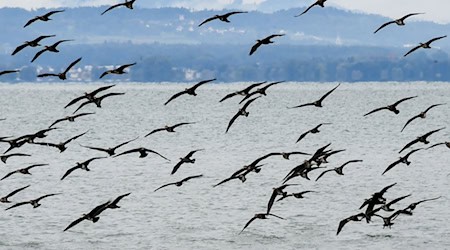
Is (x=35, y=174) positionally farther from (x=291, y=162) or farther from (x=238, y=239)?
(x=238, y=239)

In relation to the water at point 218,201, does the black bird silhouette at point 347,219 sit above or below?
above

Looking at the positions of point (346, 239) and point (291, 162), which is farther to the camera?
point (291, 162)

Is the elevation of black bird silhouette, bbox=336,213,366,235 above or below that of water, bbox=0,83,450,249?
above

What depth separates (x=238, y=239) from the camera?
51094 mm

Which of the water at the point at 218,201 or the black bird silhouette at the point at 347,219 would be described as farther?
the water at the point at 218,201

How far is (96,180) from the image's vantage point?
7894cm

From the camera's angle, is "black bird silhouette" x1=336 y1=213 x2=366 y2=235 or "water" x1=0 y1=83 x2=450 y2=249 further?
"water" x1=0 y1=83 x2=450 y2=249

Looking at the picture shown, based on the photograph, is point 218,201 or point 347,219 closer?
point 347,219

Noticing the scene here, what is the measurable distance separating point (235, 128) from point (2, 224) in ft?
337

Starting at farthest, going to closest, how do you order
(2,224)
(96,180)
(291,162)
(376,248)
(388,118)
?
(388,118), (291,162), (96,180), (2,224), (376,248)

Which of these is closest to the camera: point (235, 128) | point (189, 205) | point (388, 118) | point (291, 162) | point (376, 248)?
point (376, 248)

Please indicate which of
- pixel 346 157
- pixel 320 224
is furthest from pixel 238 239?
pixel 346 157

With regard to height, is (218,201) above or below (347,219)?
below

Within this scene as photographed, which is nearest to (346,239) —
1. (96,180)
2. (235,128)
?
(96,180)
